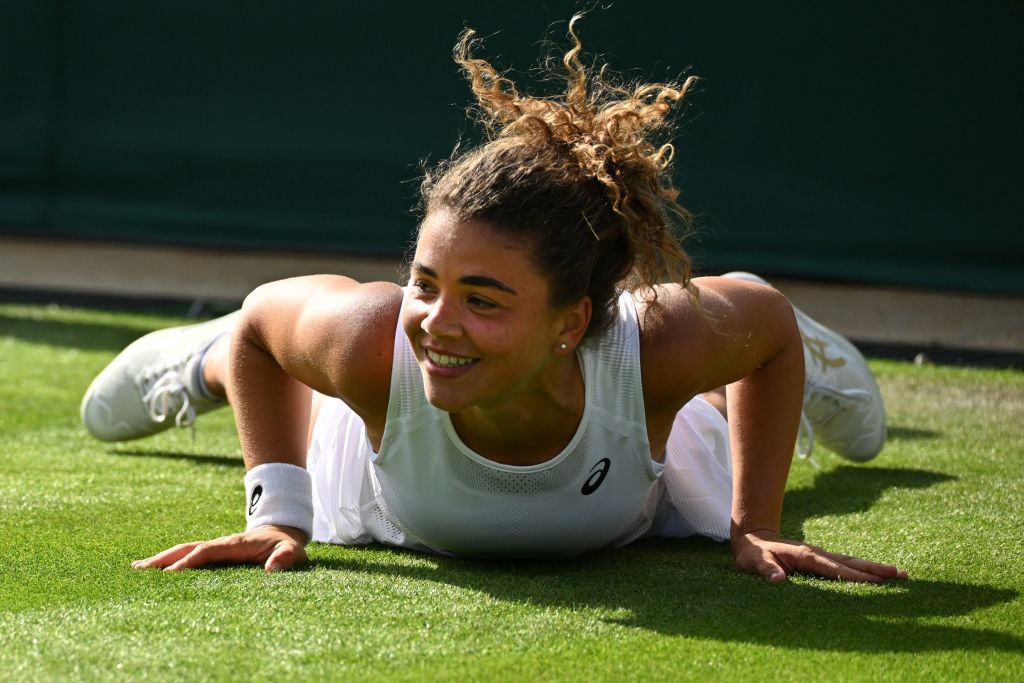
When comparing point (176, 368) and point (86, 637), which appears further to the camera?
point (176, 368)

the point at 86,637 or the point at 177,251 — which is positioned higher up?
the point at 86,637

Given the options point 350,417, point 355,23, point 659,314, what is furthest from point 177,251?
point 659,314

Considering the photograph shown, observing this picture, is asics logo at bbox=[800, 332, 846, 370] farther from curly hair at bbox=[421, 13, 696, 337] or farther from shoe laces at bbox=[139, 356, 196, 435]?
shoe laces at bbox=[139, 356, 196, 435]

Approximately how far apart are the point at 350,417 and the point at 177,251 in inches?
144

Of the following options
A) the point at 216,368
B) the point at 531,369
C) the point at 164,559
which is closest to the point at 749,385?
the point at 531,369

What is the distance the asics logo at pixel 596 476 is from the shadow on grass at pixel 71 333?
9.60 feet

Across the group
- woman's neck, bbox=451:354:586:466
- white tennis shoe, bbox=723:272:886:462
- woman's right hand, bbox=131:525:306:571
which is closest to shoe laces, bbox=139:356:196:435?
woman's right hand, bbox=131:525:306:571

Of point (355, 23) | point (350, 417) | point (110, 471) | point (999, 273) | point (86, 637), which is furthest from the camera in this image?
point (355, 23)

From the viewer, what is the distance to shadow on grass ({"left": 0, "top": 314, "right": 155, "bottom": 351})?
16.2ft

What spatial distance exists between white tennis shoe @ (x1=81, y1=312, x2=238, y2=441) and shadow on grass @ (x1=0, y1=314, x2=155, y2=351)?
156cm

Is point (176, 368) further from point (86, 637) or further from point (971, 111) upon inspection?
point (971, 111)

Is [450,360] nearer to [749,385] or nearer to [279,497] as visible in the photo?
[279,497]

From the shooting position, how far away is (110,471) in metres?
3.14

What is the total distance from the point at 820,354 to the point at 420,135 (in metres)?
3.01
